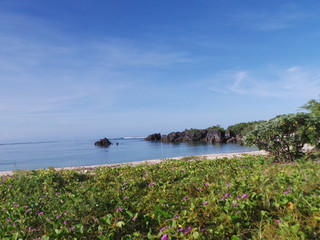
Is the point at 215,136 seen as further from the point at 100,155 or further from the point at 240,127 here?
the point at 100,155

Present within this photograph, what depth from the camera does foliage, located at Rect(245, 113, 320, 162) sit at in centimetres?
1063

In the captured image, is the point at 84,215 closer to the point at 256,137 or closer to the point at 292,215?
the point at 292,215

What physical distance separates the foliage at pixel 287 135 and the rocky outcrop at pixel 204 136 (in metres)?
41.1

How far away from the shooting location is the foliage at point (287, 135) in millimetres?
10633

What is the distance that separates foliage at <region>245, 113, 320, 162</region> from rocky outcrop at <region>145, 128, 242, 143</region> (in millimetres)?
41122

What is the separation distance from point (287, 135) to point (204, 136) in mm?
49738

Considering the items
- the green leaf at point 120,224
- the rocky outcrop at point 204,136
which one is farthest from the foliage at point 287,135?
the rocky outcrop at point 204,136

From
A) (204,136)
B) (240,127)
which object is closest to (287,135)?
(240,127)

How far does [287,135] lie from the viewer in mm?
11062

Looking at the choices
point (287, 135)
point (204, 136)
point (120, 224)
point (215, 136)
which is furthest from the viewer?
point (204, 136)

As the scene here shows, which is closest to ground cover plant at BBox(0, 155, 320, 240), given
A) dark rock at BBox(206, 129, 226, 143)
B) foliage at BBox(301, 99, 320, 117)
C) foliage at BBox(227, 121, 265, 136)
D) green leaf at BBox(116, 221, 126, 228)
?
green leaf at BBox(116, 221, 126, 228)

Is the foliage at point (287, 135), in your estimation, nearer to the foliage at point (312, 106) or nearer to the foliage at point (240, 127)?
the foliage at point (312, 106)

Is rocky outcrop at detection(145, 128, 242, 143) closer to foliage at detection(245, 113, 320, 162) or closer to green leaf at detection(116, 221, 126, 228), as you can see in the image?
foliage at detection(245, 113, 320, 162)

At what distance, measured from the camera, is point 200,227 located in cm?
378
